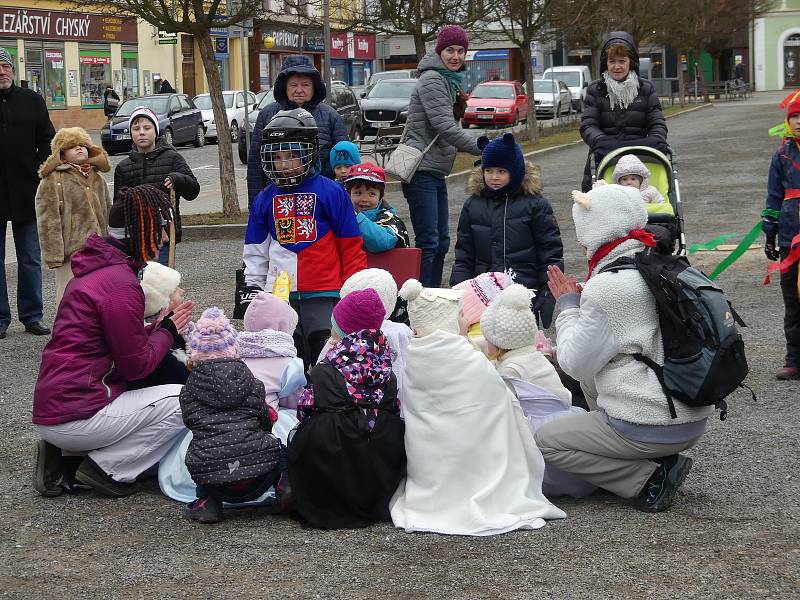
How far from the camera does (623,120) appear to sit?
383 inches

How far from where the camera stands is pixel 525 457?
5285mm

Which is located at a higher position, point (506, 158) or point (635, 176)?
point (506, 158)

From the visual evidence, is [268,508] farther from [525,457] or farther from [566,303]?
[566,303]

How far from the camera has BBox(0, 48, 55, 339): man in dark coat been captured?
9633 millimetres

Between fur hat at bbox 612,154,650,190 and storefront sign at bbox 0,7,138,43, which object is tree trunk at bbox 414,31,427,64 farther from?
fur hat at bbox 612,154,650,190

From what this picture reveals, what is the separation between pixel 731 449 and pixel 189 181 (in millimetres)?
4433

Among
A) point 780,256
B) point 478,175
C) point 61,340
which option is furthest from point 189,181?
point 780,256

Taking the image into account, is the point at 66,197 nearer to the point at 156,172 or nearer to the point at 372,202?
the point at 156,172

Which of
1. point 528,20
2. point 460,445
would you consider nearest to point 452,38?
point 460,445

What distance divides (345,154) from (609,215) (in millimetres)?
3227

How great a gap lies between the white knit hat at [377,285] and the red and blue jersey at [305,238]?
693 millimetres

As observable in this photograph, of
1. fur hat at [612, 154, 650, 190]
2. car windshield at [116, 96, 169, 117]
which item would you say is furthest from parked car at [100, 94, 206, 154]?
fur hat at [612, 154, 650, 190]

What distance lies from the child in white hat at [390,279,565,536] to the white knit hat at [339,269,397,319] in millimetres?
616

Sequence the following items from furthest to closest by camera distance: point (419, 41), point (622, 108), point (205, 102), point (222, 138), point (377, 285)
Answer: point (205, 102) → point (419, 41) → point (222, 138) → point (622, 108) → point (377, 285)
